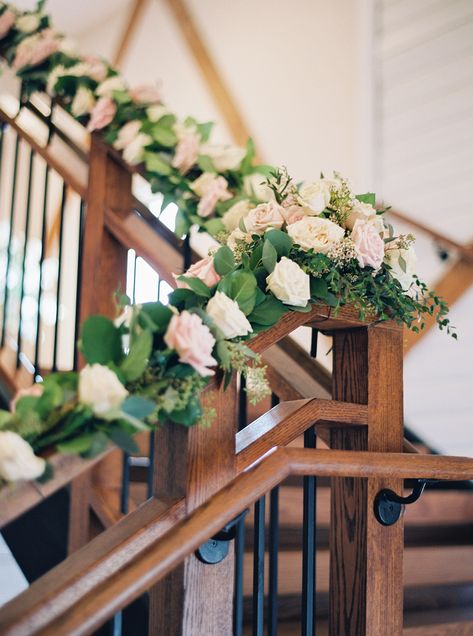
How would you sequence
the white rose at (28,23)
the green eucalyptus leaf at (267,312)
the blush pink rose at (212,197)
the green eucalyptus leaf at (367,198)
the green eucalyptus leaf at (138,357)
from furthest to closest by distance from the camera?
the white rose at (28,23) → the blush pink rose at (212,197) → the green eucalyptus leaf at (367,198) → the green eucalyptus leaf at (267,312) → the green eucalyptus leaf at (138,357)

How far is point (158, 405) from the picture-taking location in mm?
1069

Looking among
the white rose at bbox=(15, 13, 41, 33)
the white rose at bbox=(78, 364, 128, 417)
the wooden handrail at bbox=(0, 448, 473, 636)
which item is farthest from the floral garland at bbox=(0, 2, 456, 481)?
the white rose at bbox=(15, 13, 41, 33)

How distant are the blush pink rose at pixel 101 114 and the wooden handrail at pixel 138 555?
160cm

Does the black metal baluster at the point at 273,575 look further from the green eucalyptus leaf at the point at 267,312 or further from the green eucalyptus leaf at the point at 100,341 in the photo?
the green eucalyptus leaf at the point at 100,341

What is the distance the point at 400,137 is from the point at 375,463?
2.57 m

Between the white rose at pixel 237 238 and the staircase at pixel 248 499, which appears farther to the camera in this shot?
the white rose at pixel 237 238

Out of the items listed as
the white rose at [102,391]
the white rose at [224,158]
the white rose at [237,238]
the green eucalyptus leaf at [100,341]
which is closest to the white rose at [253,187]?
the white rose at [224,158]

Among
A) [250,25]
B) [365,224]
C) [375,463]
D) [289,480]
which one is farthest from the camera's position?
[250,25]

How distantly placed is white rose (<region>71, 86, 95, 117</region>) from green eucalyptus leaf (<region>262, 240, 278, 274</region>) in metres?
1.42

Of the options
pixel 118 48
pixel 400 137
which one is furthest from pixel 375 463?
pixel 118 48

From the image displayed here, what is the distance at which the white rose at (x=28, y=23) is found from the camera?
2.74 m

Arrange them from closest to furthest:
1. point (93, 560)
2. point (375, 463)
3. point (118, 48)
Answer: point (93, 560), point (375, 463), point (118, 48)

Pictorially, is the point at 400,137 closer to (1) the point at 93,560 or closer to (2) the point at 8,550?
(2) the point at 8,550

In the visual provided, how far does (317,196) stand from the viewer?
4.73 feet
